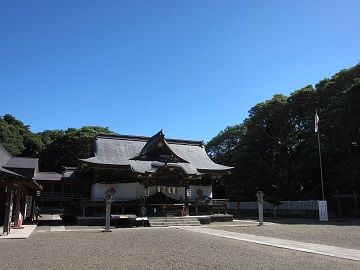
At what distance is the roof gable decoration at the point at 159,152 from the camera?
91.2 feet

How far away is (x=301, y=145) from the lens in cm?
3638

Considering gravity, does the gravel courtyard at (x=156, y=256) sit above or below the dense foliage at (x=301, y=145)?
below

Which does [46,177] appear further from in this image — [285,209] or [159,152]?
[285,209]

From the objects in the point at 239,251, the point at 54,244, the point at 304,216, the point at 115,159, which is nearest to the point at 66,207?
the point at 115,159

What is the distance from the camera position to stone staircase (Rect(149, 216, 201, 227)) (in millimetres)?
22484

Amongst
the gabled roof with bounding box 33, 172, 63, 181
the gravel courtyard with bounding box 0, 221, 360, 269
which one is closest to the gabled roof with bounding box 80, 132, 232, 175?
the gabled roof with bounding box 33, 172, 63, 181

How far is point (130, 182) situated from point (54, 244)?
13768mm

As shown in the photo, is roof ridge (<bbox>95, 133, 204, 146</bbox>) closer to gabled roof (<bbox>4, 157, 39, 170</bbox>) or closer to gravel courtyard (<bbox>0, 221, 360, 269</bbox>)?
gabled roof (<bbox>4, 157, 39, 170</bbox>)

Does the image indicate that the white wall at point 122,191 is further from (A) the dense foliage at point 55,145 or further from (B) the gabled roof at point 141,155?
(A) the dense foliage at point 55,145

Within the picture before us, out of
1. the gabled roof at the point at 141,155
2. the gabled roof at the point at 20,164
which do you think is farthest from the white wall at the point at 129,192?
the gabled roof at the point at 20,164

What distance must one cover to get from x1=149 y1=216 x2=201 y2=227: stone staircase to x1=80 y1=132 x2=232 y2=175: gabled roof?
11.7 ft

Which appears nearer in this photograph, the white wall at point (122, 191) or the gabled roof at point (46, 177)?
the white wall at point (122, 191)

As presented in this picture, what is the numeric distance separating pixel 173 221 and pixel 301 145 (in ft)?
62.1

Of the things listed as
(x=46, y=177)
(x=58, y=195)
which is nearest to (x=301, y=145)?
(x=58, y=195)
